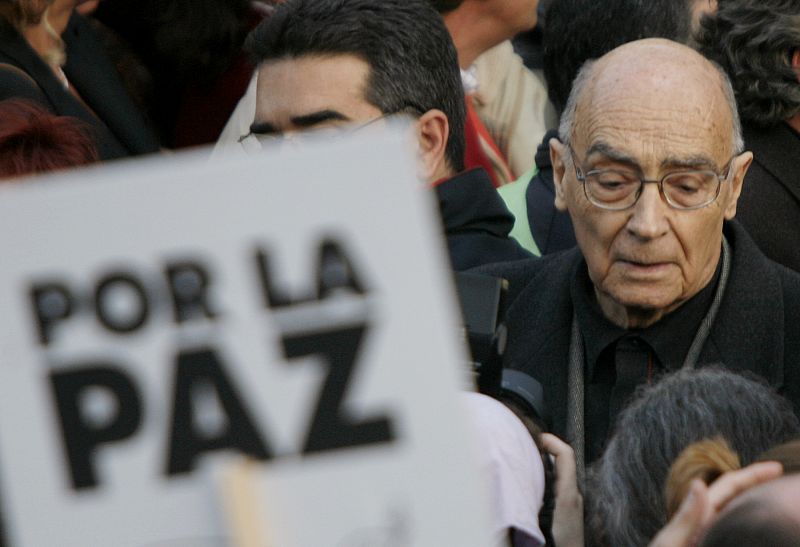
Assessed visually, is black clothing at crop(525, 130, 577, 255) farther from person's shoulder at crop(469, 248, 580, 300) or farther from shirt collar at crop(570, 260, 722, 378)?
Answer: shirt collar at crop(570, 260, 722, 378)

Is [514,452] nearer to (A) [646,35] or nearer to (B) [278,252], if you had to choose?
(B) [278,252]

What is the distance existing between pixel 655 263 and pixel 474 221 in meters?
0.49

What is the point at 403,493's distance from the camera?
169 cm

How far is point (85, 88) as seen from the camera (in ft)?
15.0

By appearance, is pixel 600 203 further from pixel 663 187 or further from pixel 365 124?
pixel 365 124

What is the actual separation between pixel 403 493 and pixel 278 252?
11.1 inches

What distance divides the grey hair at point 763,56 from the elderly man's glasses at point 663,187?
2.07ft

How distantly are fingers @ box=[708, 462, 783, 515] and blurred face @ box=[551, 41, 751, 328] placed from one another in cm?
122

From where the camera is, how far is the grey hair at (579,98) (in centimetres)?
343

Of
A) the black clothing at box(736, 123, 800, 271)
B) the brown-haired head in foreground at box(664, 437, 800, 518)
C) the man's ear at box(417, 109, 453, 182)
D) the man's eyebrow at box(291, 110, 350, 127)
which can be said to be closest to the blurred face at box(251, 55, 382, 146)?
the man's eyebrow at box(291, 110, 350, 127)

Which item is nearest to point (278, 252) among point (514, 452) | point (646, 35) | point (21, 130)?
point (514, 452)

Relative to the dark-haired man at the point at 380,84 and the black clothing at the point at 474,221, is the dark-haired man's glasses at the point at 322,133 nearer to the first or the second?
the dark-haired man at the point at 380,84

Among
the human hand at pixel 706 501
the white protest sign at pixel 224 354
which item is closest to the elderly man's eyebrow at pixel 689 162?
the human hand at pixel 706 501

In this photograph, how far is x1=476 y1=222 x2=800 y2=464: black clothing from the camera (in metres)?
3.24
